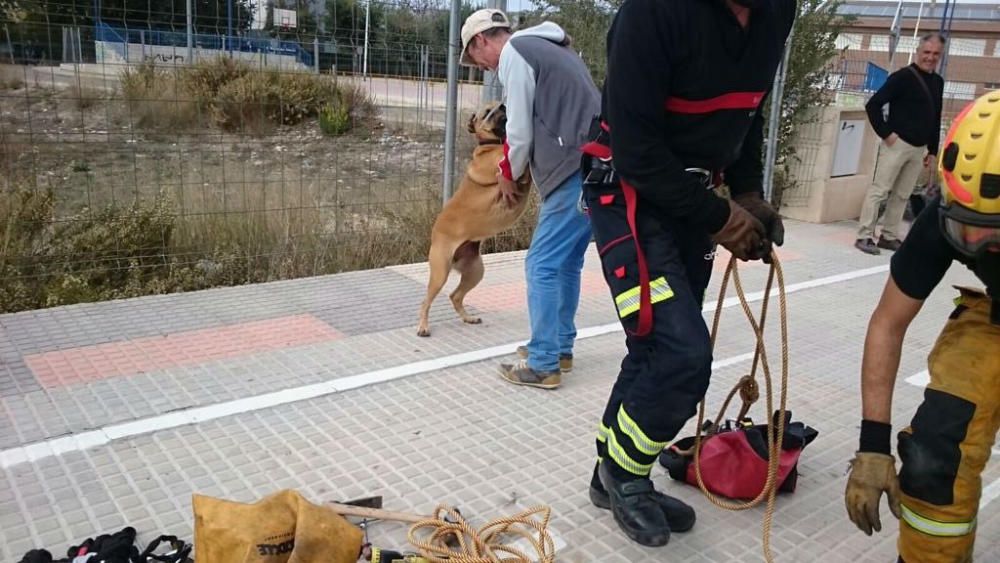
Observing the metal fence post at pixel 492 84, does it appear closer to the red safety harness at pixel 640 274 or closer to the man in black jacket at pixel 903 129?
the man in black jacket at pixel 903 129

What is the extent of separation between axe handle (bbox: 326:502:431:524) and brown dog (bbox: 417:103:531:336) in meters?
2.25

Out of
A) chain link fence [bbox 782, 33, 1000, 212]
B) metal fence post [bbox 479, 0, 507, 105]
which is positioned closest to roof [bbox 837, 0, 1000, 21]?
chain link fence [bbox 782, 33, 1000, 212]

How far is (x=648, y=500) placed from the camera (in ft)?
10.2

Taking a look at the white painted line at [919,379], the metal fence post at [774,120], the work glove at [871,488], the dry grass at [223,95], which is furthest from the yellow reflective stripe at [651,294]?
the metal fence post at [774,120]

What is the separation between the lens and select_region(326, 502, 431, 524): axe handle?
9.70ft

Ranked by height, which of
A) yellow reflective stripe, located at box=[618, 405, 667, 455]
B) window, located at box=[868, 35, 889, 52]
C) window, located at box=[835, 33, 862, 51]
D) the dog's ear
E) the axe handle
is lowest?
the axe handle

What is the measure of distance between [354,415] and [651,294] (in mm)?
1871

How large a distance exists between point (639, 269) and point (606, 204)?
290 millimetres

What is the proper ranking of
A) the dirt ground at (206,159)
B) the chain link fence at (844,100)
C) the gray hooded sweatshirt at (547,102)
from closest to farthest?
the gray hooded sweatshirt at (547,102), the dirt ground at (206,159), the chain link fence at (844,100)

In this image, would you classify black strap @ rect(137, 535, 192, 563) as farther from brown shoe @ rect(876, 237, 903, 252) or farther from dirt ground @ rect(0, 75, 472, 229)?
brown shoe @ rect(876, 237, 903, 252)

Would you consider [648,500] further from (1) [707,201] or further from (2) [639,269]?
(1) [707,201]

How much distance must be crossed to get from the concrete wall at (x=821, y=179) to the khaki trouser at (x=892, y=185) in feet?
4.58

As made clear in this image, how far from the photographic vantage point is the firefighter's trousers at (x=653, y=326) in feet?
9.10

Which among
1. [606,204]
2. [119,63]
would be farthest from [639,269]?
[119,63]
